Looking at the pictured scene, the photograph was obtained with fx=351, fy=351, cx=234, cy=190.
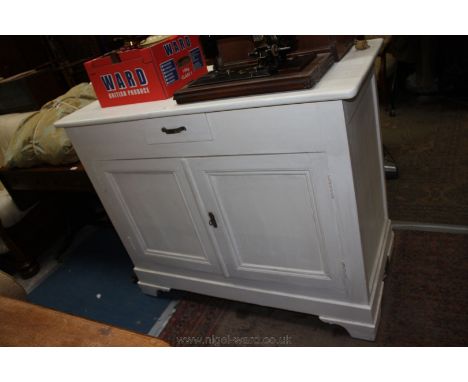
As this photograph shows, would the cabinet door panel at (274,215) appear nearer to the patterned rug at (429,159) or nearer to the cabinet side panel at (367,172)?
the cabinet side panel at (367,172)

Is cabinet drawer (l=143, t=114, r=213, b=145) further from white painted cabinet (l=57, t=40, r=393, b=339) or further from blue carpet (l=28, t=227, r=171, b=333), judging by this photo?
blue carpet (l=28, t=227, r=171, b=333)

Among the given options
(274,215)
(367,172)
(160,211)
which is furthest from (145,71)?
(367,172)

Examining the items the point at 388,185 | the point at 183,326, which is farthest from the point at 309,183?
the point at 388,185

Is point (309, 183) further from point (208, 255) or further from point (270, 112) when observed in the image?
point (208, 255)

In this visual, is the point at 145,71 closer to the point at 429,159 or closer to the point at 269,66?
the point at 269,66

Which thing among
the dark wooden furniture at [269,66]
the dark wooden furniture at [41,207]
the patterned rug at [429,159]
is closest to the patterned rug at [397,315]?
the patterned rug at [429,159]

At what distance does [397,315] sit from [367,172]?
592mm

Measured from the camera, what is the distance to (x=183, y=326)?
5.10 feet

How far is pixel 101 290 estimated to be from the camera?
1922mm

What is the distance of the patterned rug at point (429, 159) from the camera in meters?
1.83

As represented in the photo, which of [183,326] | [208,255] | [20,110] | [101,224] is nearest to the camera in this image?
[208,255]

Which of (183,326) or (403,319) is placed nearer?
(403,319)

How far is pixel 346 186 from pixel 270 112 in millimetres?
303

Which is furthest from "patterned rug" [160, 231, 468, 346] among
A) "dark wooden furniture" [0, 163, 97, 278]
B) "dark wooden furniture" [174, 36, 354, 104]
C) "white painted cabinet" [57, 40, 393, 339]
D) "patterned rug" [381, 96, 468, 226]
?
"dark wooden furniture" [174, 36, 354, 104]
